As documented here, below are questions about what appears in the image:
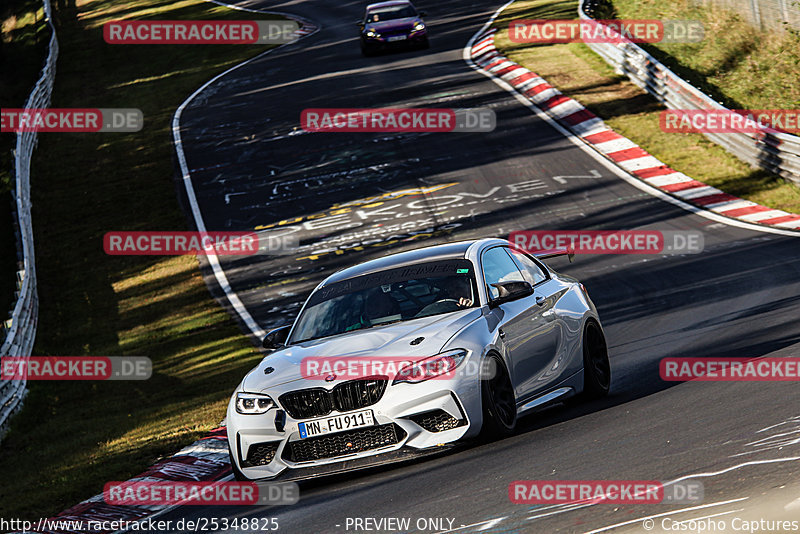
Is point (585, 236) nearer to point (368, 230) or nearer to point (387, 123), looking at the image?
point (368, 230)

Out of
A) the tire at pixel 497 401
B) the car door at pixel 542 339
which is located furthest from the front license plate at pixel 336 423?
the car door at pixel 542 339

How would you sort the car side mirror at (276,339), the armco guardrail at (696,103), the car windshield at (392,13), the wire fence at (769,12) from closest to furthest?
the car side mirror at (276,339) → the armco guardrail at (696,103) → the wire fence at (769,12) → the car windshield at (392,13)

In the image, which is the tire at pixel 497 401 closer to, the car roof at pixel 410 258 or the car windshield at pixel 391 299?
the car windshield at pixel 391 299

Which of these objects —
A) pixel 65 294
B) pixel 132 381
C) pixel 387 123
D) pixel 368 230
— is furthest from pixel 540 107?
pixel 132 381

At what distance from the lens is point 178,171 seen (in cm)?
2786

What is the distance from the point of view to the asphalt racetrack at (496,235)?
22.2 feet

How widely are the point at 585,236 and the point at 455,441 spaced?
11368mm

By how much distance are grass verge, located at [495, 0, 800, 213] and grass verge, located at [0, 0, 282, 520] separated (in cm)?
943

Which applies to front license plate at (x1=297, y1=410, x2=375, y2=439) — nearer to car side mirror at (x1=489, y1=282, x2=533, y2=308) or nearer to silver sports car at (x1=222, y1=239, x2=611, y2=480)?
silver sports car at (x1=222, y1=239, x2=611, y2=480)

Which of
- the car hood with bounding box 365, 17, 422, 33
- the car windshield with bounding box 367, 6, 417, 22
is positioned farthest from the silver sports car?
the car windshield with bounding box 367, 6, 417, 22

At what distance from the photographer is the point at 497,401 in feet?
27.0

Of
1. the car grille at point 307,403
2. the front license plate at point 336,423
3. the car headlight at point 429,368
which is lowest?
the front license plate at point 336,423

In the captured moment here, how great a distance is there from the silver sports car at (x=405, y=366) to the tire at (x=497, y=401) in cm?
1

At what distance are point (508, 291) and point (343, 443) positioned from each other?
74.0 inches
